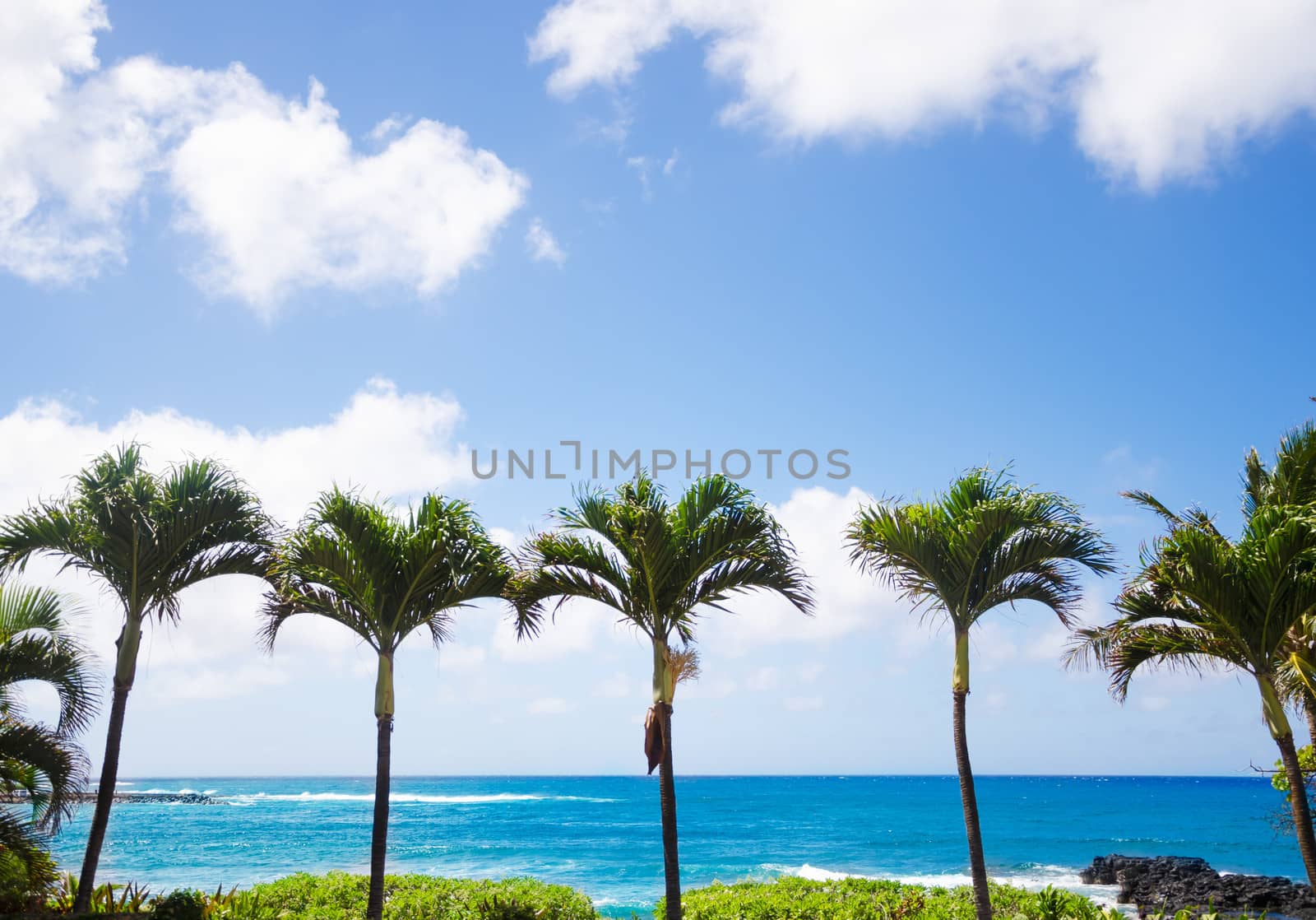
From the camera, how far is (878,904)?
12.3 meters

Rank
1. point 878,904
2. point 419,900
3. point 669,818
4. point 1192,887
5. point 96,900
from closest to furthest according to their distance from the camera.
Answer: point 669,818 → point 96,900 → point 419,900 → point 878,904 → point 1192,887

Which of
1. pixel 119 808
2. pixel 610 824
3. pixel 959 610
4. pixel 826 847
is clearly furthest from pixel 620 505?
pixel 119 808

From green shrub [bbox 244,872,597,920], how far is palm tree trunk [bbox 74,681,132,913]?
1716mm

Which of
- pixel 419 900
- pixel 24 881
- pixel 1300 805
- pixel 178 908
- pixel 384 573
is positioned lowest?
pixel 419 900

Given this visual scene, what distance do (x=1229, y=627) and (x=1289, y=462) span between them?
9.51ft

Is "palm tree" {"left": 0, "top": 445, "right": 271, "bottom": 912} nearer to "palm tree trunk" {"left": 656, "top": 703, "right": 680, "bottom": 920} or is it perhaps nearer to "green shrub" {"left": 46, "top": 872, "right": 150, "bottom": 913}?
"green shrub" {"left": 46, "top": 872, "right": 150, "bottom": 913}

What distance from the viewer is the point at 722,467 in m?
10.7

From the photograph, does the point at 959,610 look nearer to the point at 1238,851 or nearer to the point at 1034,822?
the point at 1238,851

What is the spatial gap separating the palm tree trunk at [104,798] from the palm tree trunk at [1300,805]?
13.1m

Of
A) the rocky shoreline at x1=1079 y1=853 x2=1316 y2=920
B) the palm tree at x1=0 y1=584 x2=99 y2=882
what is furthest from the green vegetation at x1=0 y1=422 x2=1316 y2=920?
the rocky shoreline at x1=1079 y1=853 x2=1316 y2=920

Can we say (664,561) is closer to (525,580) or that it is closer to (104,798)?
(525,580)

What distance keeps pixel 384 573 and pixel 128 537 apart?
3.16 m

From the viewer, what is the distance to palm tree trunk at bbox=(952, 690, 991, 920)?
9.60m

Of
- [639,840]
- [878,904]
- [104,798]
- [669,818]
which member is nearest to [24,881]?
[104,798]
